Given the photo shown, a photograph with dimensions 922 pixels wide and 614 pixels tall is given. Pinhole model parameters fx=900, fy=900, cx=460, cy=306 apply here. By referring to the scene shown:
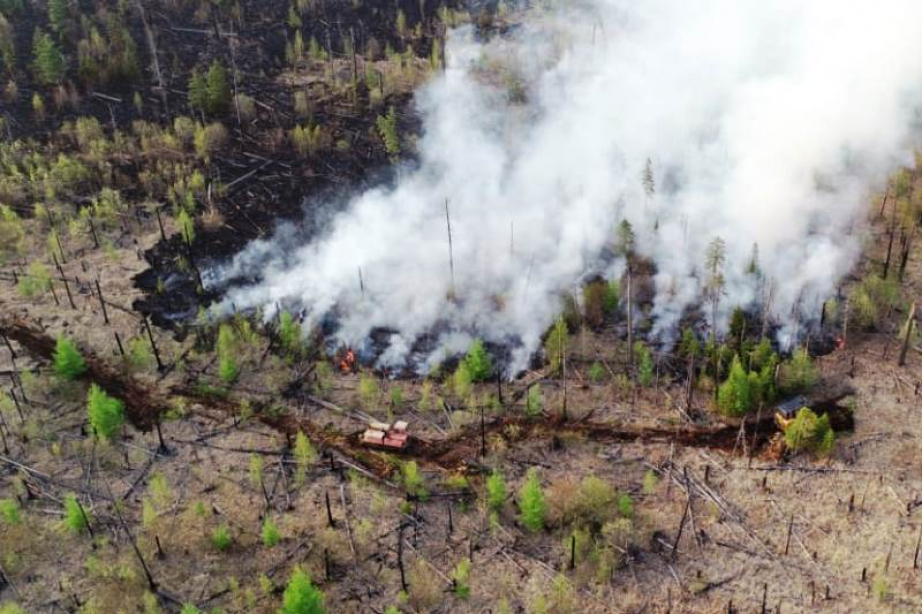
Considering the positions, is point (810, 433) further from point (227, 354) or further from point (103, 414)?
point (103, 414)

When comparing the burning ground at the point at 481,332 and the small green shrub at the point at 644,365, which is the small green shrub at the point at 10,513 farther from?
the small green shrub at the point at 644,365

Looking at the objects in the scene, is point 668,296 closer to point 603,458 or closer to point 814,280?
point 814,280

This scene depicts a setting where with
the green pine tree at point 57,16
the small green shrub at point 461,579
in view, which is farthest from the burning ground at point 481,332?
the green pine tree at point 57,16

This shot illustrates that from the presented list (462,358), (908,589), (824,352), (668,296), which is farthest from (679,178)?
(908,589)

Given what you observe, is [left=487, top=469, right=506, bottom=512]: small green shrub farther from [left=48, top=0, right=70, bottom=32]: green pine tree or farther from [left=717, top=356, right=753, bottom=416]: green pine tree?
[left=48, top=0, right=70, bottom=32]: green pine tree

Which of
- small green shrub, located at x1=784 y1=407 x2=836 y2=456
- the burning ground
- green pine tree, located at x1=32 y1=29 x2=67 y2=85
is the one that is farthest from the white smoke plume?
green pine tree, located at x1=32 y1=29 x2=67 y2=85

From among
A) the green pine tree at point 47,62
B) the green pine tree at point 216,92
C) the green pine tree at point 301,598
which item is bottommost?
the green pine tree at point 301,598

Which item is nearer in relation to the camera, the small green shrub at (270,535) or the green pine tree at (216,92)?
the small green shrub at (270,535)
